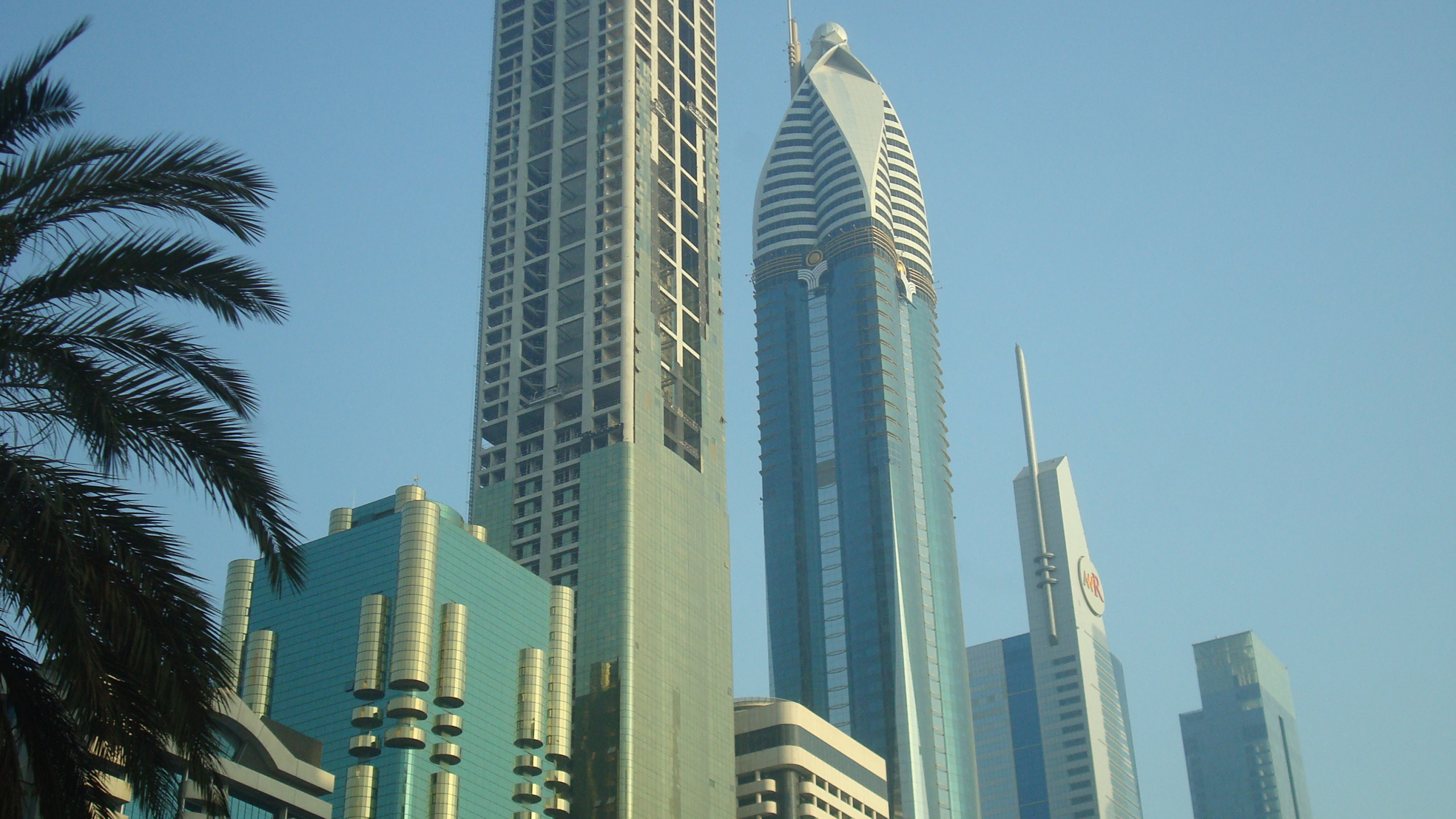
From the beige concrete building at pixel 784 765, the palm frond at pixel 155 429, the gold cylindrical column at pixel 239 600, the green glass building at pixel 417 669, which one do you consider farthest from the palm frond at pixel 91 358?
the beige concrete building at pixel 784 765

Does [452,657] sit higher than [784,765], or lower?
lower

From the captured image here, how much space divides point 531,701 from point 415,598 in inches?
628

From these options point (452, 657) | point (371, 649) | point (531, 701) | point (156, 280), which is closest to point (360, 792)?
point (371, 649)

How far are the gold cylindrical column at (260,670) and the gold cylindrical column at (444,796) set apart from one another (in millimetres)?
18690

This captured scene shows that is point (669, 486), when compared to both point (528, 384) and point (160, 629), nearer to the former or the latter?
point (528, 384)

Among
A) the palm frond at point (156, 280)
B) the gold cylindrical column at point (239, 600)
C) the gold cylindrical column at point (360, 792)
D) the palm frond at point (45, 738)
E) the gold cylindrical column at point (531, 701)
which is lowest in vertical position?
the palm frond at point (45, 738)

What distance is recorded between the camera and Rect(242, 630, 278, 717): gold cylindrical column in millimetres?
151750

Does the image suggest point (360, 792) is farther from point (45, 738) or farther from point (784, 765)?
point (45, 738)

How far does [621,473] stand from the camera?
6845 inches

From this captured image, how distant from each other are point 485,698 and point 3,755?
12877 cm

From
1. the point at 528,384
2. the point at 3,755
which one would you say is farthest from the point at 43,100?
the point at 528,384

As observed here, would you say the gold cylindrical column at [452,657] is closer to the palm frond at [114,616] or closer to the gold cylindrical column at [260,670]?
the gold cylindrical column at [260,670]

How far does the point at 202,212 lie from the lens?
107ft

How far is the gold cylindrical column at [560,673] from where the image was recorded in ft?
516
